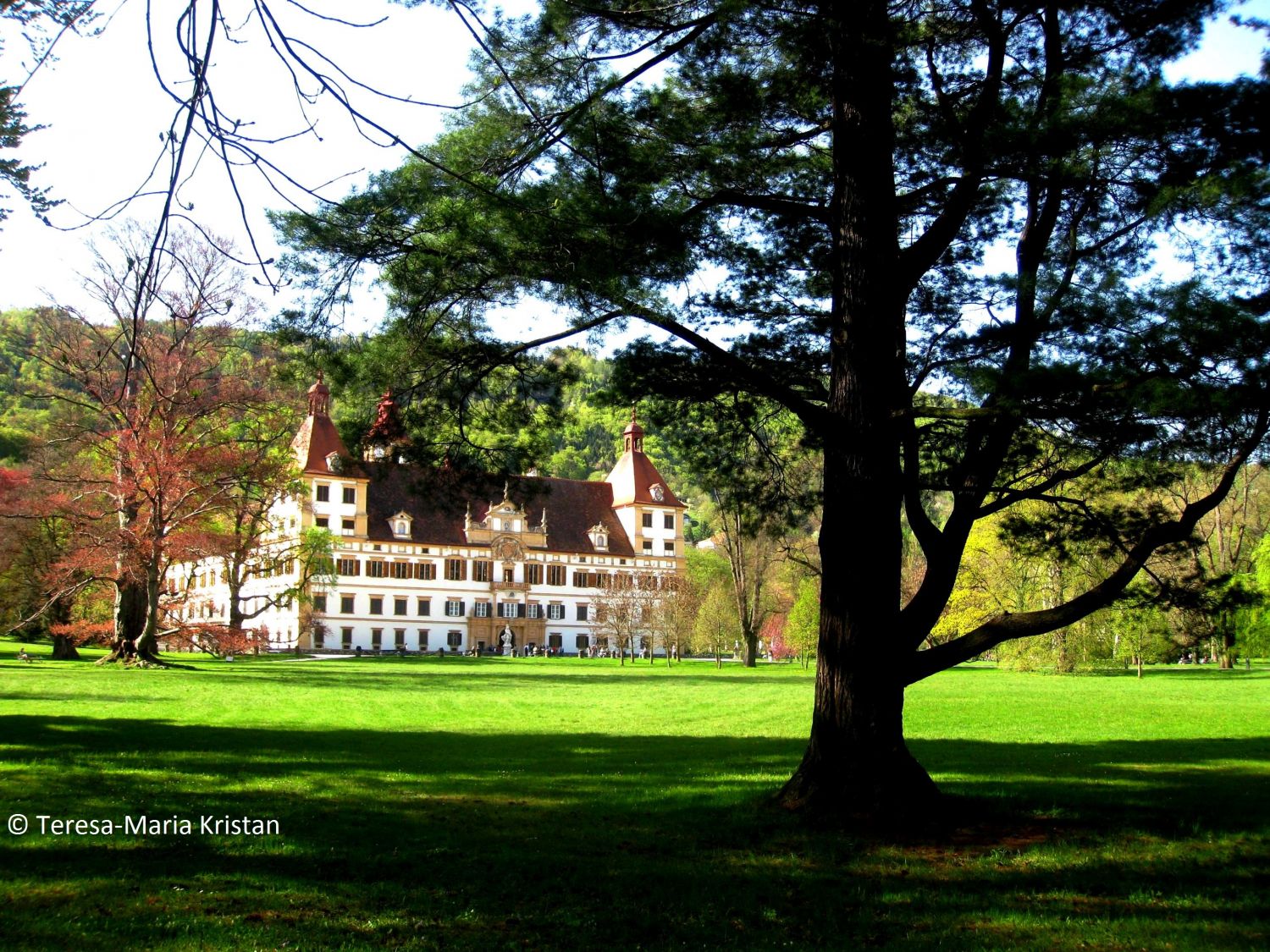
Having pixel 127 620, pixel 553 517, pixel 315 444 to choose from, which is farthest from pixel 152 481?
pixel 553 517

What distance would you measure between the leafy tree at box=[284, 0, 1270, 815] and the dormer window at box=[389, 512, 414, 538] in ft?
207

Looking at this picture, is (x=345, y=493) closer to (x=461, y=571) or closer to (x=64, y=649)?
(x=461, y=571)

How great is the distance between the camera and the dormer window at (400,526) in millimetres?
70438

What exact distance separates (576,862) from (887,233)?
5156mm

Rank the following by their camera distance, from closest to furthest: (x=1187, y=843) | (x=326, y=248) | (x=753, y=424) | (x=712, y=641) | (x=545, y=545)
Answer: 1. (x=1187, y=843)
2. (x=326, y=248)
3. (x=753, y=424)
4. (x=712, y=641)
5. (x=545, y=545)

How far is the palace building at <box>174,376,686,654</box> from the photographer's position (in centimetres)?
6619

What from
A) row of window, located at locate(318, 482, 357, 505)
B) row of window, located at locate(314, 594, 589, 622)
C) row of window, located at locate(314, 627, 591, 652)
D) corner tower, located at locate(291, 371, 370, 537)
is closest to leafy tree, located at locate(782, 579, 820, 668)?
row of window, located at locate(314, 627, 591, 652)

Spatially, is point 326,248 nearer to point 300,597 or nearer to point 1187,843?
point 1187,843

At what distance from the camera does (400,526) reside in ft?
232

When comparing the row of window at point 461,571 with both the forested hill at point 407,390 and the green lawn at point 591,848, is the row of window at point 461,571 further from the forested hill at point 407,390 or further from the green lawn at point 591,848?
the forested hill at point 407,390

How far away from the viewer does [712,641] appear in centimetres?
5881

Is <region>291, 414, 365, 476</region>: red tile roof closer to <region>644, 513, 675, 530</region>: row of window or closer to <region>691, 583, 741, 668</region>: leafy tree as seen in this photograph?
<region>644, 513, 675, 530</region>: row of window

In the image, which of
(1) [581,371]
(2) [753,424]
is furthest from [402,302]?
(2) [753,424]

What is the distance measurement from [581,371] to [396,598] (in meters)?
61.9
